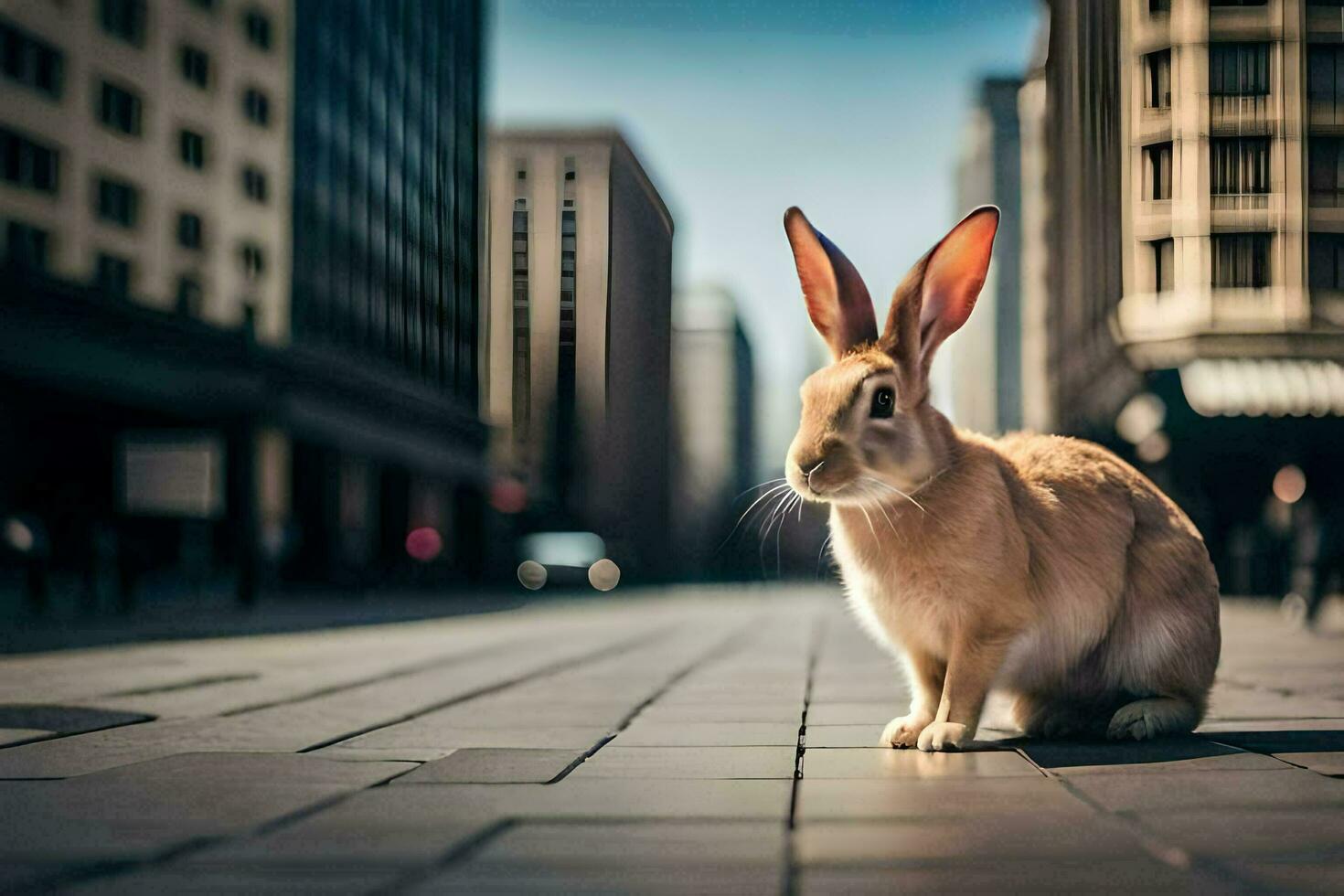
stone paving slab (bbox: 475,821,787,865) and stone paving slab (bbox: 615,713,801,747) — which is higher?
stone paving slab (bbox: 475,821,787,865)

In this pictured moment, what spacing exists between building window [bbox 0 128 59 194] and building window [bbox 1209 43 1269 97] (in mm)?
23340

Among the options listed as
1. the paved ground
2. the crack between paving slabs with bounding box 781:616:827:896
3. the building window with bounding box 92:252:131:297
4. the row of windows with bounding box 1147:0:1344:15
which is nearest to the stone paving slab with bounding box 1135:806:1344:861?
the paved ground

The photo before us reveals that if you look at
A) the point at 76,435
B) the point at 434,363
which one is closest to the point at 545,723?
the point at 434,363

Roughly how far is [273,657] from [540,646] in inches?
92.2

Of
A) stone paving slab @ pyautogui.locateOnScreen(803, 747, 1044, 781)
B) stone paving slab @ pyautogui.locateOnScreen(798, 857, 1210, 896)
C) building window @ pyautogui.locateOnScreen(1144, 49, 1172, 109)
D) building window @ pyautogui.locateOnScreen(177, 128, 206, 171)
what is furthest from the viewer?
building window @ pyautogui.locateOnScreen(177, 128, 206, 171)

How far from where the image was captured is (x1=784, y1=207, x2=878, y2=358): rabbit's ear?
4.08 metres

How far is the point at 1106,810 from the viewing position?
3.12 m

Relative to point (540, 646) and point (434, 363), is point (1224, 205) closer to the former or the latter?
point (434, 363)

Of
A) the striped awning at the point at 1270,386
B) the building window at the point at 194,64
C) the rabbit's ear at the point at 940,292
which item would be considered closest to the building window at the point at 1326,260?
the rabbit's ear at the point at 940,292

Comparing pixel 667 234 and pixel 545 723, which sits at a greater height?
pixel 667 234

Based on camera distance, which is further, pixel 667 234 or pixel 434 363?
pixel 434 363

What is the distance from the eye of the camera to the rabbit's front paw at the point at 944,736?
160 inches

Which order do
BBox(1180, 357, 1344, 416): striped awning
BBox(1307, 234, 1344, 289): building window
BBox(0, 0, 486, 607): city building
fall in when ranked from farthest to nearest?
BBox(0, 0, 486, 607): city building → BBox(1180, 357, 1344, 416): striped awning → BBox(1307, 234, 1344, 289): building window

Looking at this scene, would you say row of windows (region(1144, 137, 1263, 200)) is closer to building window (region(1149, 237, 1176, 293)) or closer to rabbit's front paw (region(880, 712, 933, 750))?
building window (region(1149, 237, 1176, 293))
